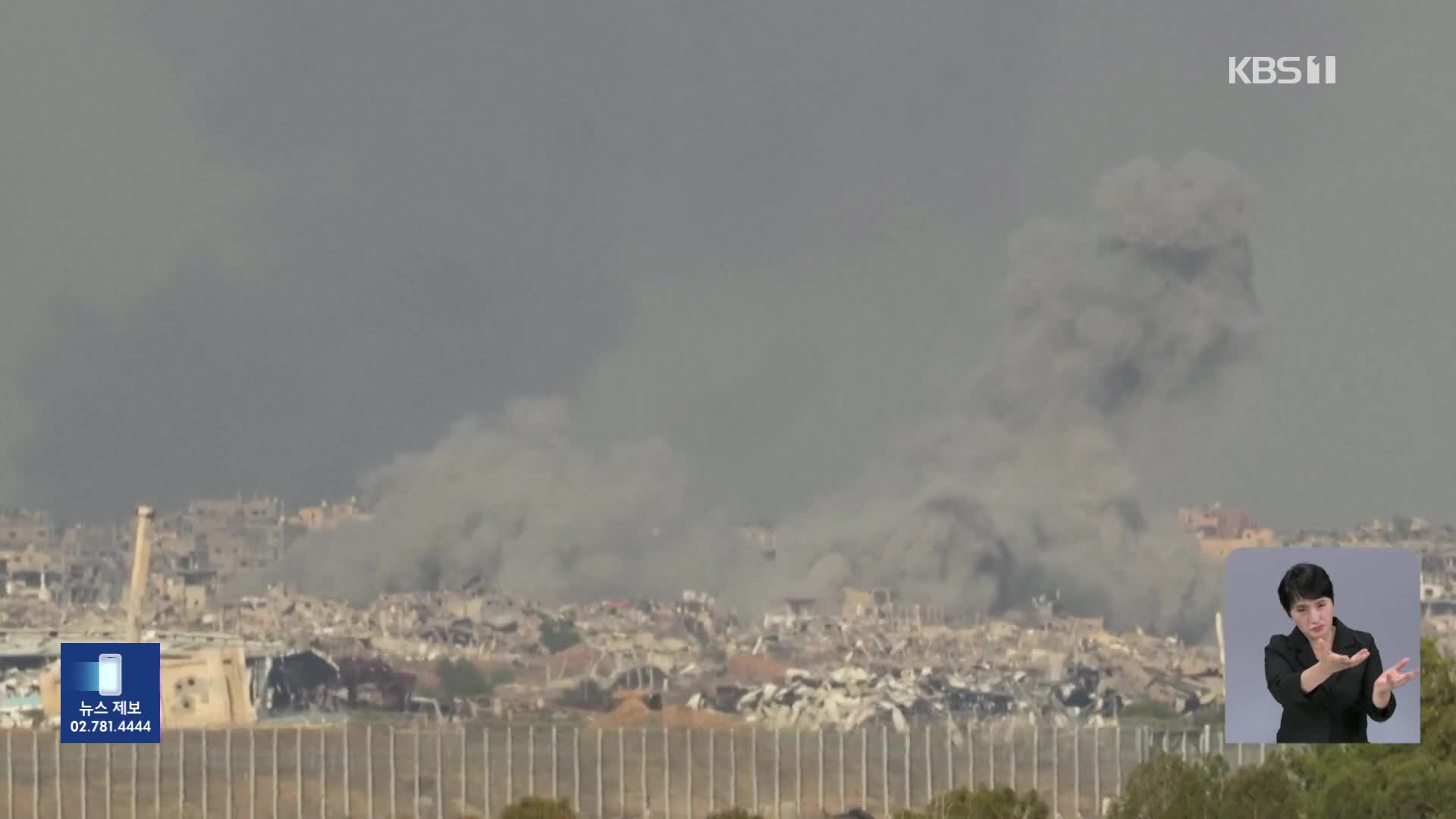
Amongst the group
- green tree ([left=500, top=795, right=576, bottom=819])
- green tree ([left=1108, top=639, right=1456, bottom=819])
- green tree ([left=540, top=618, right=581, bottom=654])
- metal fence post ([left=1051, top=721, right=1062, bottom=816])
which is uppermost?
green tree ([left=540, top=618, right=581, bottom=654])

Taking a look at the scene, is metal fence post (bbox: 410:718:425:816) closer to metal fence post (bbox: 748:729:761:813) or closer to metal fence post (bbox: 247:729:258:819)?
metal fence post (bbox: 247:729:258:819)

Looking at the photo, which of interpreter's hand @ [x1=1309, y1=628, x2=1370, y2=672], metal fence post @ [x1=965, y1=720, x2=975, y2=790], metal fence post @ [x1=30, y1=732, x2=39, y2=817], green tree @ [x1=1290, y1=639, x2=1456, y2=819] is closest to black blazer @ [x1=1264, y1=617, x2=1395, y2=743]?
interpreter's hand @ [x1=1309, y1=628, x2=1370, y2=672]

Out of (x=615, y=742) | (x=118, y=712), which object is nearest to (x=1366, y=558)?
(x=118, y=712)

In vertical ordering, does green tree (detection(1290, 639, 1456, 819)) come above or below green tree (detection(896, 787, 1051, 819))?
above

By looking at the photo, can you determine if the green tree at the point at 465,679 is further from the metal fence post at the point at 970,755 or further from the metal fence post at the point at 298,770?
the metal fence post at the point at 970,755

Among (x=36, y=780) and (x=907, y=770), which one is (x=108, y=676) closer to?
(x=36, y=780)

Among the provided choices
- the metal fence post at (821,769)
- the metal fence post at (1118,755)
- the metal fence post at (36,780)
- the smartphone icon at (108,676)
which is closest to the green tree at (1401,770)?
the smartphone icon at (108,676)
